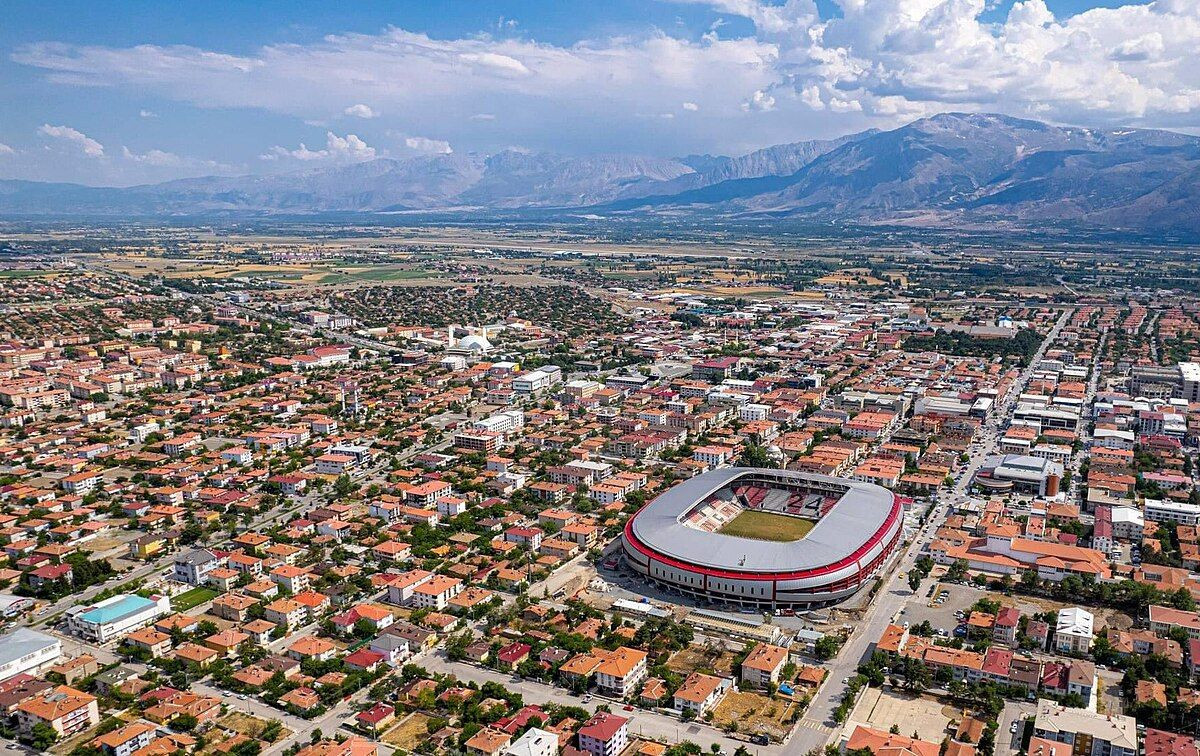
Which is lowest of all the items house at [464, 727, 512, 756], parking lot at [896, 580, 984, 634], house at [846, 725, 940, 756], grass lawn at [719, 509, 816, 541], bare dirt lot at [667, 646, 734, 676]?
bare dirt lot at [667, 646, 734, 676]

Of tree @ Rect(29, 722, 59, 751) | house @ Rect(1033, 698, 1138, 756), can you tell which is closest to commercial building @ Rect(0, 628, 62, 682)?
tree @ Rect(29, 722, 59, 751)

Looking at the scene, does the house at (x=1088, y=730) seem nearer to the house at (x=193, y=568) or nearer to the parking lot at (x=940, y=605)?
the parking lot at (x=940, y=605)

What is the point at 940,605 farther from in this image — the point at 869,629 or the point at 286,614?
the point at 286,614

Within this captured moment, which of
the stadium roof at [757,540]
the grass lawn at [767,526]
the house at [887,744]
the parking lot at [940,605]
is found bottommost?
the parking lot at [940,605]

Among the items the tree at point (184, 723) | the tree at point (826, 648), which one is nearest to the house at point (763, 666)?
the tree at point (826, 648)

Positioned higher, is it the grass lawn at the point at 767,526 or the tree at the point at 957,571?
the grass lawn at the point at 767,526

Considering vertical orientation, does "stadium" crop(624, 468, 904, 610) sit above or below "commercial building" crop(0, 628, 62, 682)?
above

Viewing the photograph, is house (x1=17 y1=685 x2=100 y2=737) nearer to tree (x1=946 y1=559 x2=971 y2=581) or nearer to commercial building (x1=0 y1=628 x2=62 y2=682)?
commercial building (x1=0 y1=628 x2=62 y2=682)
